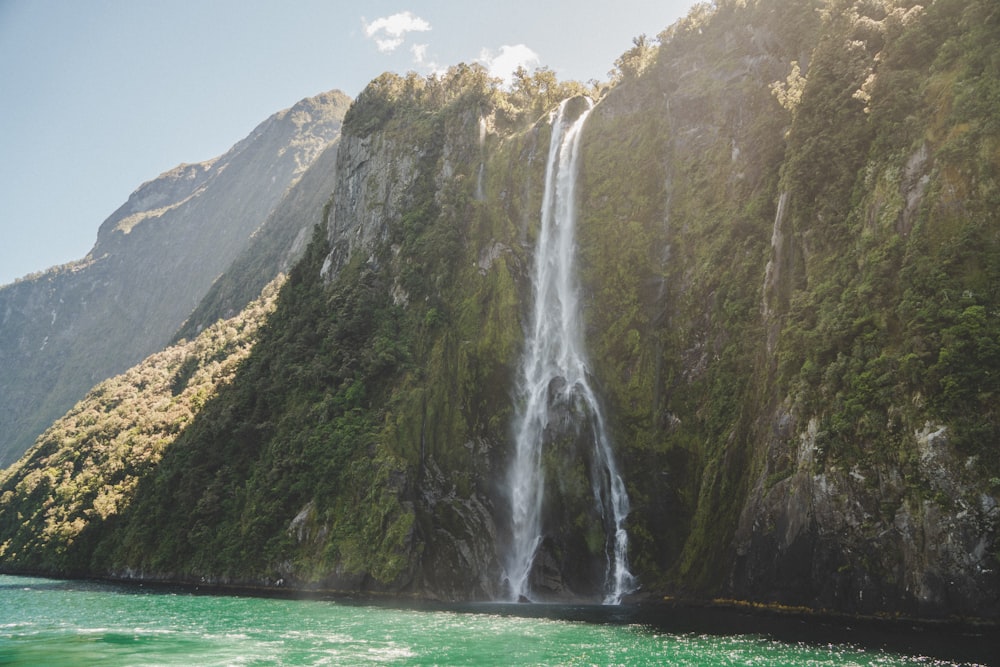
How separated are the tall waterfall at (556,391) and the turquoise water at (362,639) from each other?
199 inches

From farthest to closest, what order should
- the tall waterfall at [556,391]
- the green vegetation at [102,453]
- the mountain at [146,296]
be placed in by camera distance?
the mountain at [146,296], the green vegetation at [102,453], the tall waterfall at [556,391]

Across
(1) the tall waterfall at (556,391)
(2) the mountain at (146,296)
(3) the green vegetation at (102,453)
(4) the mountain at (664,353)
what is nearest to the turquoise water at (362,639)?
(1) the tall waterfall at (556,391)

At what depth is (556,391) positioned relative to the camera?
3956 cm

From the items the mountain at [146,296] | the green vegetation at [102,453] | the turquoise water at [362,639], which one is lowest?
the turquoise water at [362,639]

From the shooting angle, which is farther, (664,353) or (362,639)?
(664,353)

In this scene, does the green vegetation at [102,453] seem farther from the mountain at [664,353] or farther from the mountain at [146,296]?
the mountain at [146,296]

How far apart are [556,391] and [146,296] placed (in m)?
171

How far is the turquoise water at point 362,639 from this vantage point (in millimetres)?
17812

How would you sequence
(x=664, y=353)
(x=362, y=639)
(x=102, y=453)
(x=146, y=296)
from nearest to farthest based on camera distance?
1. (x=362, y=639)
2. (x=664, y=353)
3. (x=102, y=453)
4. (x=146, y=296)

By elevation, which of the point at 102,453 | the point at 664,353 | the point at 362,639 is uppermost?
the point at 664,353

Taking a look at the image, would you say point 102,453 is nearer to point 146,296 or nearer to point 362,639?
point 362,639

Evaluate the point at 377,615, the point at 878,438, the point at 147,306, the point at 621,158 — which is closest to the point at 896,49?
the point at 878,438

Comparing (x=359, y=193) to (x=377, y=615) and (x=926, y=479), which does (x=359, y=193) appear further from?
(x=926, y=479)

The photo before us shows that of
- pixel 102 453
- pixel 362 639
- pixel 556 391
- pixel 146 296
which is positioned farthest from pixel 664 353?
pixel 146 296
